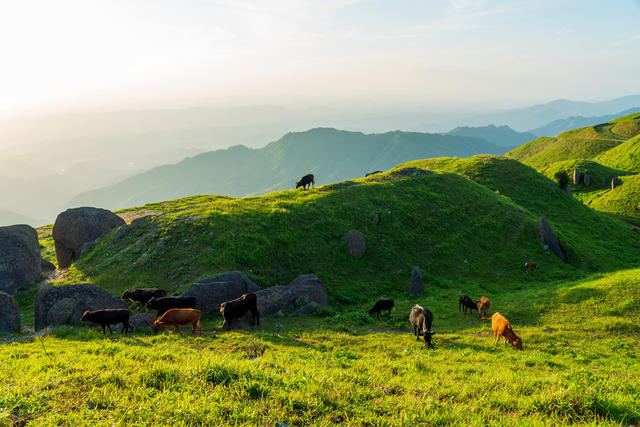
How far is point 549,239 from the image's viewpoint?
3525 centimetres

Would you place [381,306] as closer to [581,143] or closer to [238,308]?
[238,308]

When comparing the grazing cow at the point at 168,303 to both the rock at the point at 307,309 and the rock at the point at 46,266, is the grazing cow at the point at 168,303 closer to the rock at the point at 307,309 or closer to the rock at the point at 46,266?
the rock at the point at 307,309

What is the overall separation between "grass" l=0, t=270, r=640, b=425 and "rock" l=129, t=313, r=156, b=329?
125 cm

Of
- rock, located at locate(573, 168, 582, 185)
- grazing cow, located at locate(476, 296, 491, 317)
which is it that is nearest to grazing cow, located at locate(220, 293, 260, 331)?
grazing cow, located at locate(476, 296, 491, 317)

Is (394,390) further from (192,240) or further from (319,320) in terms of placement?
(192,240)

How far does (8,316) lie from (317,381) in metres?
19.2

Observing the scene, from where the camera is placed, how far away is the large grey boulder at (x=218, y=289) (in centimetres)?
1936

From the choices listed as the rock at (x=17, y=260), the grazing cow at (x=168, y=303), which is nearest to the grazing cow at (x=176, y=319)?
the grazing cow at (x=168, y=303)

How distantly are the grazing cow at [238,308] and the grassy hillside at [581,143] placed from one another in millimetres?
117343

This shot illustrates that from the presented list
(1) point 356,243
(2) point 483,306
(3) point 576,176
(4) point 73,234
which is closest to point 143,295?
(4) point 73,234

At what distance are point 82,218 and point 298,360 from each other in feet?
104

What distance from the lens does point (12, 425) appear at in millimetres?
5473

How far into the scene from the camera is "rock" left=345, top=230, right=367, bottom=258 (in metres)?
29.7

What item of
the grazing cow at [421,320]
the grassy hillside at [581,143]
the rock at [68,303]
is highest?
the grassy hillside at [581,143]
